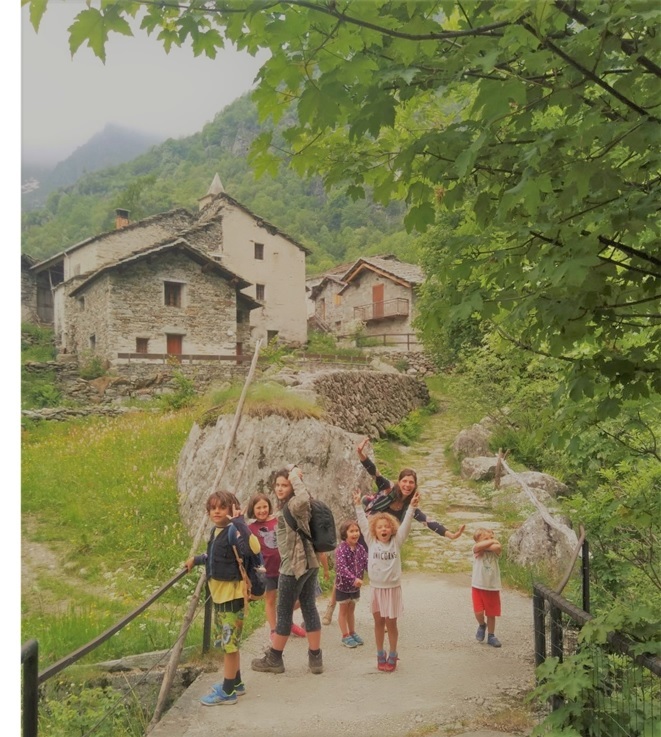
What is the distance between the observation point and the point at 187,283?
325cm

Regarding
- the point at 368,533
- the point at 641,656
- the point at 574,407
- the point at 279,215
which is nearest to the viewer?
the point at 641,656

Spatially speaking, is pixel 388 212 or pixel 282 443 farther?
pixel 282 443

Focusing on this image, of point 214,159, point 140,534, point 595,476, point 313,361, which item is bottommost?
point 140,534

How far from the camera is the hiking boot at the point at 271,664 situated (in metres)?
2.63

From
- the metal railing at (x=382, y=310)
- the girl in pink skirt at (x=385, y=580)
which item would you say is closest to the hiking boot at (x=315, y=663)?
the girl in pink skirt at (x=385, y=580)

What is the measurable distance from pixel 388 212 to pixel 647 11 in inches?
58.8

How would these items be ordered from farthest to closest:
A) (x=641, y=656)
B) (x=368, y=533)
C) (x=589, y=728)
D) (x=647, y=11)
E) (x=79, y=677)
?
1. (x=368, y=533)
2. (x=79, y=677)
3. (x=589, y=728)
4. (x=641, y=656)
5. (x=647, y=11)

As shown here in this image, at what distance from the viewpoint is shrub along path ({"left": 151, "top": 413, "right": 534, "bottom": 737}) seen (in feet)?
7.27

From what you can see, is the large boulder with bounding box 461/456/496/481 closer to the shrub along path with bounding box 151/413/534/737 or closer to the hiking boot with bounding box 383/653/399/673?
the shrub along path with bounding box 151/413/534/737

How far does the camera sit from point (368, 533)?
9.08 feet

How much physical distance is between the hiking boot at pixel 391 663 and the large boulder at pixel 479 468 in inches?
44.9

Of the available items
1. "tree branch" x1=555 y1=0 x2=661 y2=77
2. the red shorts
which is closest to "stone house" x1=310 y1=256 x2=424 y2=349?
the red shorts

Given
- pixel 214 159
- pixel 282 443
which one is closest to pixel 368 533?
pixel 282 443

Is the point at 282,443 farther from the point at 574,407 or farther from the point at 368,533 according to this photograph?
the point at 574,407
